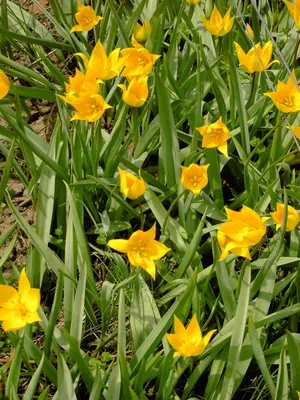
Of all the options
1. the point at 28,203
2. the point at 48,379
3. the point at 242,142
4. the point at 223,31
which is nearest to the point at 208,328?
the point at 48,379

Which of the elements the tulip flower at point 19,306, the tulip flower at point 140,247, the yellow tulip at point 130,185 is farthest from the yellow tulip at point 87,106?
the tulip flower at point 19,306

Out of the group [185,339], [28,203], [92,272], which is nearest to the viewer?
[185,339]

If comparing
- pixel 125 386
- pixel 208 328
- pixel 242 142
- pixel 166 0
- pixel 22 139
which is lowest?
pixel 208 328

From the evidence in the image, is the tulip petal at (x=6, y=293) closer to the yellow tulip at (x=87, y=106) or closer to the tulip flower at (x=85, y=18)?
the yellow tulip at (x=87, y=106)

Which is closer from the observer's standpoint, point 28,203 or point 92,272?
point 92,272

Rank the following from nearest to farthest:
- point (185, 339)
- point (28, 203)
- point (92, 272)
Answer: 1. point (185, 339)
2. point (92, 272)
3. point (28, 203)

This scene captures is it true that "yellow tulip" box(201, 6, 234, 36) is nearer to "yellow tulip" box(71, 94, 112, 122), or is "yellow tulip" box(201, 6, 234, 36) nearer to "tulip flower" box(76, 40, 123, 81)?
"tulip flower" box(76, 40, 123, 81)

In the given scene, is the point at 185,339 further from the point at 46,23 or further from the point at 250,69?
the point at 46,23
